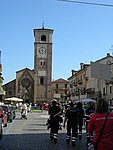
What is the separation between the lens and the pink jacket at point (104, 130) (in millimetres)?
7105

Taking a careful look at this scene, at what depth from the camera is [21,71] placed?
127375mm

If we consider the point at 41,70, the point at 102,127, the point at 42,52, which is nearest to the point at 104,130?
the point at 102,127

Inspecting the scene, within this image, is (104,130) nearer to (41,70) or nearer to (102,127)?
(102,127)

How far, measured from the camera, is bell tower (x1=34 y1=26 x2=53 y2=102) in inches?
4741

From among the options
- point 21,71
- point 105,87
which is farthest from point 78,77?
point 105,87

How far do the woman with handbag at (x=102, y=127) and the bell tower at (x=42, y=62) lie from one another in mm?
112555

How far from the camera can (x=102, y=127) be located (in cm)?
732

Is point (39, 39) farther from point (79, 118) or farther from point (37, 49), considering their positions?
point (79, 118)

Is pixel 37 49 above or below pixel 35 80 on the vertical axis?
above

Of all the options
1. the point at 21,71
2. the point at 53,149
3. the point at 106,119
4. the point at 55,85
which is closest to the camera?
the point at 106,119

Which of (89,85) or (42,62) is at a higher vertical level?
(42,62)

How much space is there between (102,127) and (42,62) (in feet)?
374

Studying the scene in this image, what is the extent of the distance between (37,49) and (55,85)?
33814mm

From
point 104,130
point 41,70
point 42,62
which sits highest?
point 42,62
